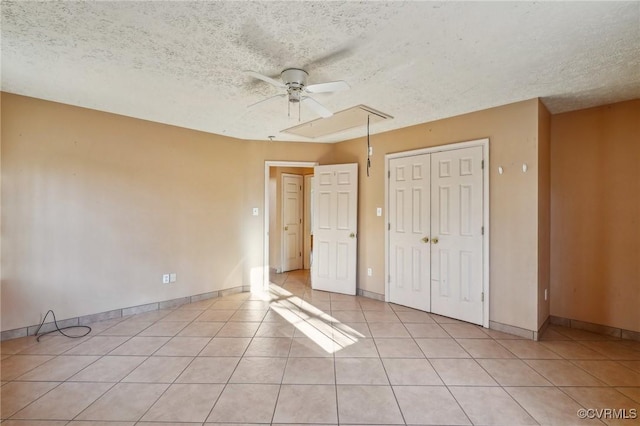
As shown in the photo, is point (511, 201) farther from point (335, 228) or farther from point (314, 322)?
point (314, 322)

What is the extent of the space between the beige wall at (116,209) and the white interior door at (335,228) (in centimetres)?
72

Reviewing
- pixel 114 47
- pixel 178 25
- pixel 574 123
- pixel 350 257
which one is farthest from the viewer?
pixel 350 257

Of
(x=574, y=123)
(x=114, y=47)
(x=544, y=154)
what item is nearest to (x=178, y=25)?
(x=114, y=47)

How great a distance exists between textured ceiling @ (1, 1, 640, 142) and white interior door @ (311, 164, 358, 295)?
1.61 m

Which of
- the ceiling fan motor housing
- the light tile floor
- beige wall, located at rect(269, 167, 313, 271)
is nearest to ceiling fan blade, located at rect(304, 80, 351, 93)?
the ceiling fan motor housing

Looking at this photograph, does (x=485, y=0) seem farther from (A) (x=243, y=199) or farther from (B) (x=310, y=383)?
(A) (x=243, y=199)

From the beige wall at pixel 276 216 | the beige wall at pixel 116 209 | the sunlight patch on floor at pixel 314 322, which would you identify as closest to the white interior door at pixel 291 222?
the beige wall at pixel 276 216

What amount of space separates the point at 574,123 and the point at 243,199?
461 cm

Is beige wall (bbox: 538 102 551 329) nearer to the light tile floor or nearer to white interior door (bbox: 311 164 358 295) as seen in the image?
the light tile floor

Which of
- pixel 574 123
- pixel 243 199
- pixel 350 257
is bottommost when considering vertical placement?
pixel 350 257

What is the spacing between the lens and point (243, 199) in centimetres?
474

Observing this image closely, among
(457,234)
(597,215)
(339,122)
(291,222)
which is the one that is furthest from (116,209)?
(597,215)

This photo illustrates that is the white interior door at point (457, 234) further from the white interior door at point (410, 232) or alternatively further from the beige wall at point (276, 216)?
the beige wall at point (276, 216)

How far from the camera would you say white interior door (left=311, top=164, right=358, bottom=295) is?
4.62m
